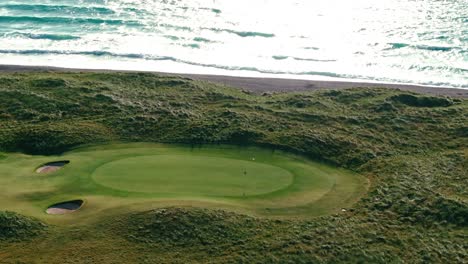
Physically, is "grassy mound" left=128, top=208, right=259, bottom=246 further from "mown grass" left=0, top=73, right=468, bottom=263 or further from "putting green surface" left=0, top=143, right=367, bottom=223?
"putting green surface" left=0, top=143, right=367, bottom=223

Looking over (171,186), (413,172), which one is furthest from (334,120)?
(171,186)

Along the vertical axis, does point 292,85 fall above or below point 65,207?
above

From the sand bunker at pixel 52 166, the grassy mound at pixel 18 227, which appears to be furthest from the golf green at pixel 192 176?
the grassy mound at pixel 18 227

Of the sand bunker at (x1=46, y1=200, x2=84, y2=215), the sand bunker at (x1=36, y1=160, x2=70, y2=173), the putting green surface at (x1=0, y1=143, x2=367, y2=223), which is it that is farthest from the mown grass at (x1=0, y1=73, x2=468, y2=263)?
the sand bunker at (x1=36, y1=160, x2=70, y2=173)

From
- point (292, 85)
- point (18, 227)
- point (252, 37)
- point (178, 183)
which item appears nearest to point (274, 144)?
point (178, 183)

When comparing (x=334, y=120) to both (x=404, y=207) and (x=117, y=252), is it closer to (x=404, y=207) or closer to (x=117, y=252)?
(x=404, y=207)

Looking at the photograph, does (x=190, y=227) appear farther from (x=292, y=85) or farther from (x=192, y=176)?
(x=292, y=85)

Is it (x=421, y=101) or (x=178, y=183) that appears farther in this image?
(x=421, y=101)
